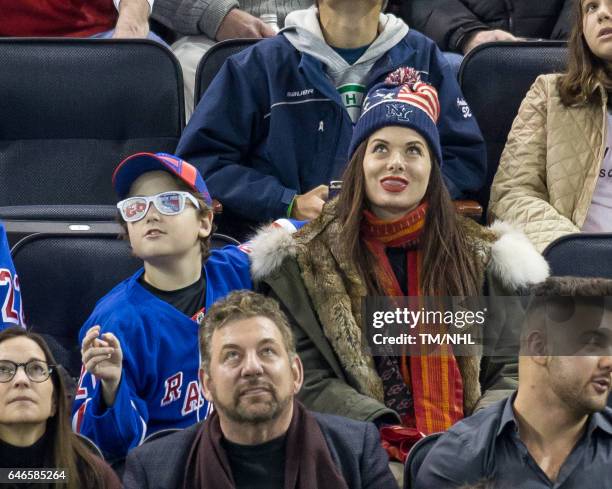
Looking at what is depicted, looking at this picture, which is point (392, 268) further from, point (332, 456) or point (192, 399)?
point (332, 456)

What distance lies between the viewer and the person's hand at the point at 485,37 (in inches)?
194

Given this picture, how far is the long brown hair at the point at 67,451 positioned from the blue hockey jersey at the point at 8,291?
40 centimetres

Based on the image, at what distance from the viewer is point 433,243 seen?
3.55 meters

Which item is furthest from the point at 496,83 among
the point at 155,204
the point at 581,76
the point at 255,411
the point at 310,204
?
the point at 255,411

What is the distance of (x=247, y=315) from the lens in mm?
3021

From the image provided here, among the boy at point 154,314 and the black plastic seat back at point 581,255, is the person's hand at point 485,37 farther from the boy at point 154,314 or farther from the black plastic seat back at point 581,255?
the boy at point 154,314

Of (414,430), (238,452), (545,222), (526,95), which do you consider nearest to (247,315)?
(238,452)

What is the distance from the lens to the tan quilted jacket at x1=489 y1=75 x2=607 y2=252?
4121 millimetres

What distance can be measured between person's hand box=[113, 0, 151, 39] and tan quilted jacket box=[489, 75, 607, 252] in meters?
1.32

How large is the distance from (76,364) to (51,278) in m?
0.23

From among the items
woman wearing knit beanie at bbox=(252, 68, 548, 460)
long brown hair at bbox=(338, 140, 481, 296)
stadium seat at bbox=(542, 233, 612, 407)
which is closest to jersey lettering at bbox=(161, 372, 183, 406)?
woman wearing knit beanie at bbox=(252, 68, 548, 460)

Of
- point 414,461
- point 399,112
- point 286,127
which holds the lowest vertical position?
point 414,461

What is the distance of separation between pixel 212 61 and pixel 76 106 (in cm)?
43

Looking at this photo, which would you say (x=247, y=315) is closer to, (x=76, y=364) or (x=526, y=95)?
(x=76, y=364)
